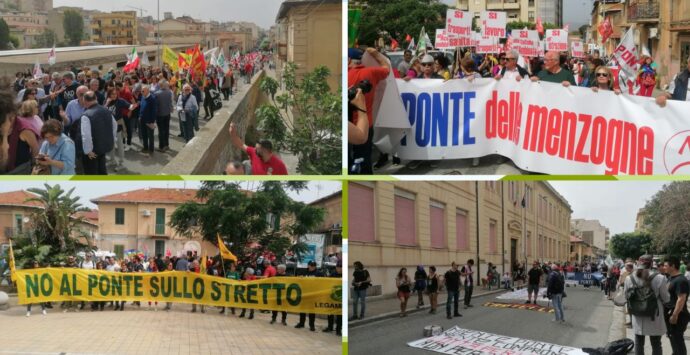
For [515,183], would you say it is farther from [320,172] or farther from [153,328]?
[153,328]

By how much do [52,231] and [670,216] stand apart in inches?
174

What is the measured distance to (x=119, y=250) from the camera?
548 centimetres

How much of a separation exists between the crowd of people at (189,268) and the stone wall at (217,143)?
0.65 meters

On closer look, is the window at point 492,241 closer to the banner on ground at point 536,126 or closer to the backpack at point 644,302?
the banner on ground at point 536,126

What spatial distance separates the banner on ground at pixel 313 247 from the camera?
4883mm

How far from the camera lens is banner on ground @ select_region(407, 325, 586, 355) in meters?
4.45

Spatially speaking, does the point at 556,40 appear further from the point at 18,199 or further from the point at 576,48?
the point at 18,199

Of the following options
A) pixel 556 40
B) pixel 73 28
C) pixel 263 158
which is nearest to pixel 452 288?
pixel 263 158

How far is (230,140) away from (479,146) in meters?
1.94

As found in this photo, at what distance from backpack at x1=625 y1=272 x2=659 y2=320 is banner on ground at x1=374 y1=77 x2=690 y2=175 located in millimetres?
757

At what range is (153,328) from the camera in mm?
5305

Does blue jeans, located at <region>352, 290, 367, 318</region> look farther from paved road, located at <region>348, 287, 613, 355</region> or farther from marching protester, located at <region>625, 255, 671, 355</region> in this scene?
marching protester, located at <region>625, 255, 671, 355</region>

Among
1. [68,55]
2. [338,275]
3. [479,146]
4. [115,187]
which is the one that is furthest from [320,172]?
[68,55]

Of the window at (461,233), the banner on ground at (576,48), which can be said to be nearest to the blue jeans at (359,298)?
the window at (461,233)
